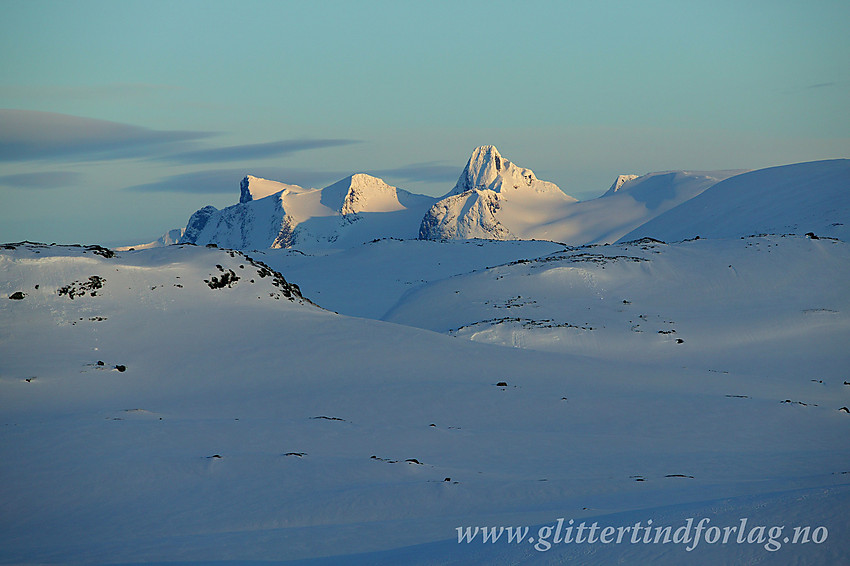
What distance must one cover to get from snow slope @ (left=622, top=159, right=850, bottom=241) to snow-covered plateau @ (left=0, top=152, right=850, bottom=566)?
23.7 meters

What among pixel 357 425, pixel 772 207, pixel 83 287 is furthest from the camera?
pixel 772 207

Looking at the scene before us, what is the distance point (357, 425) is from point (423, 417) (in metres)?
2.07

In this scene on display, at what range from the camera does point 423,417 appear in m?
20.2

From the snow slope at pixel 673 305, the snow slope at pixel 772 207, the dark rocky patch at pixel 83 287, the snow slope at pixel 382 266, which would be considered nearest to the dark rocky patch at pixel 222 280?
the dark rocky patch at pixel 83 287

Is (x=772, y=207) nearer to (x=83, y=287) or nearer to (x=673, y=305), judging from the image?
(x=673, y=305)

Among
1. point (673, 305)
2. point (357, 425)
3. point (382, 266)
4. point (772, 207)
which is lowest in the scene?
point (382, 266)

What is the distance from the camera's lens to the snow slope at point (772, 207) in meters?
67.2

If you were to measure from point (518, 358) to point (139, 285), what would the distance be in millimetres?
15122

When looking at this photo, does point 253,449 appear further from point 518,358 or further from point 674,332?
point 674,332

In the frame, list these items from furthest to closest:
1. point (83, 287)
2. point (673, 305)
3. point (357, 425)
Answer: point (673, 305) → point (83, 287) → point (357, 425)

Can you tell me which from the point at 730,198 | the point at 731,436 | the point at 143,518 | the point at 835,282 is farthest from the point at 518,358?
the point at 730,198

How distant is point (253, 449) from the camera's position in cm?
1638

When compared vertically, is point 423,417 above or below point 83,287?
below

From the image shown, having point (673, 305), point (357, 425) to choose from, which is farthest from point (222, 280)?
point (673, 305)
